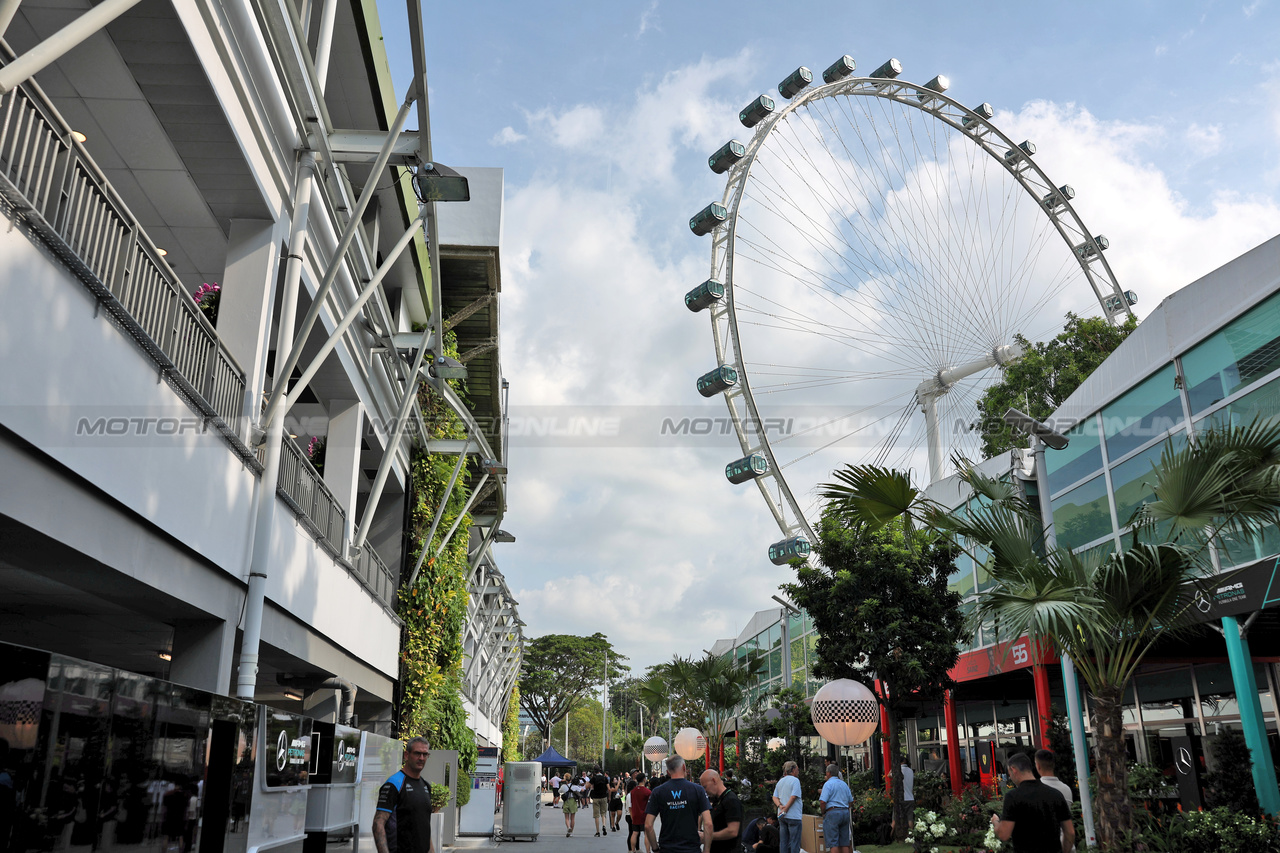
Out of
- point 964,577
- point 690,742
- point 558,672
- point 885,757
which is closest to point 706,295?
point 964,577

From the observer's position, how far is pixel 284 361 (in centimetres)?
1020

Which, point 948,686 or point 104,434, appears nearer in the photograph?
point 104,434

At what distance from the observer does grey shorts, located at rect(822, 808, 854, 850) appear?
11.8 meters

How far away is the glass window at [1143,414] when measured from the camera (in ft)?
51.8

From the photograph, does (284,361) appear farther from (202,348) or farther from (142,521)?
(142,521)

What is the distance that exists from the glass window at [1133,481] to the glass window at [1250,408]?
66.0 inches

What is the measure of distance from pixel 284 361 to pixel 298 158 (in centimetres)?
246

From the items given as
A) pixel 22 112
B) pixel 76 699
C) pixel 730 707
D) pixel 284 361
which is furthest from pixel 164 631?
pixel 730 707

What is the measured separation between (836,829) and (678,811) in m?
4.68

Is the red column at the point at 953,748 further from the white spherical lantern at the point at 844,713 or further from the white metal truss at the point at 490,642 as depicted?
the white metal truss at the point at 490,642

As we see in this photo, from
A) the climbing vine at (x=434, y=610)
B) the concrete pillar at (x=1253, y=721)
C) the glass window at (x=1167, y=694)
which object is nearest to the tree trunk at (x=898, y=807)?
the glass window at (x=1167, y=694)

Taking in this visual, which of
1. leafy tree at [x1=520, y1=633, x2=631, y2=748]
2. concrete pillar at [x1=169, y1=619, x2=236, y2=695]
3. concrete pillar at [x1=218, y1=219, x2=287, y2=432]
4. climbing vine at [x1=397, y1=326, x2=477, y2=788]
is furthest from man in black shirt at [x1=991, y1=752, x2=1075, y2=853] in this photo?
leafy tree at [x1=520, y1=633, x2=631, y2=748]

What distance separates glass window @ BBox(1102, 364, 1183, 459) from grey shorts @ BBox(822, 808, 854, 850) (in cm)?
879

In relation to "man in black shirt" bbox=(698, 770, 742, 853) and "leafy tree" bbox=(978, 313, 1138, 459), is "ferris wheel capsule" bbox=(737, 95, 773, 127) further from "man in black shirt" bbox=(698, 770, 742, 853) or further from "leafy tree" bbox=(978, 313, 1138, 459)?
"man in black shirt" bbox=(698, 770, 742, 853)
